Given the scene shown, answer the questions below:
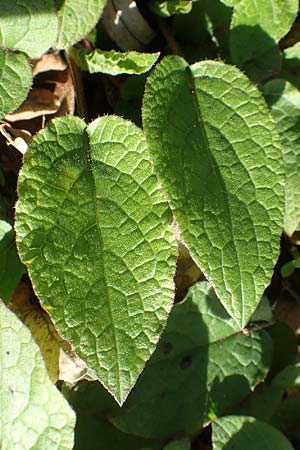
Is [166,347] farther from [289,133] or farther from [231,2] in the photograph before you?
[231,2]

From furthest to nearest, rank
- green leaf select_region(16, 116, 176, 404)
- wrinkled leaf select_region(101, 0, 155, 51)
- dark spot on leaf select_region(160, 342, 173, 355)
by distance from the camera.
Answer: wrinkled leaf select_region(101, 0, 155, 51) < dark spot on leaf select_region(160, 342, 173, 355) < green leaf select_region(16, 116, 176, 404)

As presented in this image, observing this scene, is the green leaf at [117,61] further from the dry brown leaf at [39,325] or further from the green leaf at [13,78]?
the dry brown leaf at [39,325]

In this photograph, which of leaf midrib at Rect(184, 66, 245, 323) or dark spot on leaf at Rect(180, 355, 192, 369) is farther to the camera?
dark spot on leaf at Rect(180, 355, 192, 369)

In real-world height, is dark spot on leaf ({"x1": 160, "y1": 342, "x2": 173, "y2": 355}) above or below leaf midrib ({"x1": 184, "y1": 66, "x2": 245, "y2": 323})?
below

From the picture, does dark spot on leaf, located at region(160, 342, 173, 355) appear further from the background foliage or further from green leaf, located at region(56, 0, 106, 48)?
green leaf, located at region(56, 0, 106, 48)

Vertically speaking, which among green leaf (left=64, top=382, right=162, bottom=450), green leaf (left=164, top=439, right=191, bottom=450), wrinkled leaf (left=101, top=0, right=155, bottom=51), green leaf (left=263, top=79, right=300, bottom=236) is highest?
wrinkled leaf (left=101, top=0, right=155, bottom=51)

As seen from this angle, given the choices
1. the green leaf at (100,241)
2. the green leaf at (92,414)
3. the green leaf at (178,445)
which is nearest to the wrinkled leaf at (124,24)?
the green leaf at (100,241)

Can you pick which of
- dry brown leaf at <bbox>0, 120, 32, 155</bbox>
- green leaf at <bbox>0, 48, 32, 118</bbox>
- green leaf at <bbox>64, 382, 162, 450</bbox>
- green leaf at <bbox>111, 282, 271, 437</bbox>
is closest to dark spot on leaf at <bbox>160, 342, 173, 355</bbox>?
green leaf at <bbox>111, 282, 271, 437</bbox>
